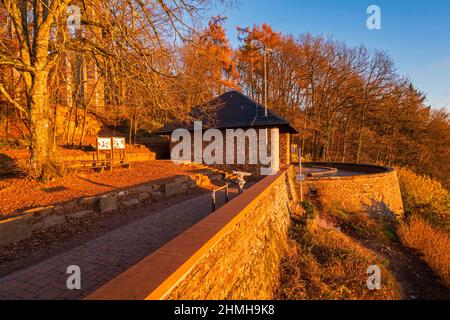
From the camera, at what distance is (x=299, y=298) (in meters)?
5.06

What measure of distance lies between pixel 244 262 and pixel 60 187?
690cm

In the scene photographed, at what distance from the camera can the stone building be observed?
49.5ft

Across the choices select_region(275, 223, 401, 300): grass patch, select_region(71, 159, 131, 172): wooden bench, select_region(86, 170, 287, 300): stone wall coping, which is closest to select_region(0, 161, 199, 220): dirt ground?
select_region(71, 159, 131, 172): wooden bench

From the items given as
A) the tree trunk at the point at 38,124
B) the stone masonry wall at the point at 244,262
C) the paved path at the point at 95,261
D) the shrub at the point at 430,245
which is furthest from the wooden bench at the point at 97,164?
the shrub at the point at 430,245

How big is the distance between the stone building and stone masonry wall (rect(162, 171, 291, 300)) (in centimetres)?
818

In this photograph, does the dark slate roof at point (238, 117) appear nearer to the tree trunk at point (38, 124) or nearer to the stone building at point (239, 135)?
A: the stone building at point (239, 135)

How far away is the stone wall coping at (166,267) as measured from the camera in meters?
2.03

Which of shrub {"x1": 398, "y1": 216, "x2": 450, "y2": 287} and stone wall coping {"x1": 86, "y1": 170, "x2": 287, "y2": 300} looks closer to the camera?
stone wall coping {"x1": 86, "y1": 170, "x2": 287, "y2": 300}

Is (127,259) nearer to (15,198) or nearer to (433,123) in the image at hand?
(15,198)

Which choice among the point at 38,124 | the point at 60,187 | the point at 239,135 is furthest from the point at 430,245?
the point at 38,124

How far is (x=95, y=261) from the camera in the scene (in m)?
4.25

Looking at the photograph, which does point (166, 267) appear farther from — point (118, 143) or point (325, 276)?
point (118, 143)

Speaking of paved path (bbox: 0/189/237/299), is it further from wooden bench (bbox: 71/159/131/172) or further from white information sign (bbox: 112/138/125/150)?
white information sign (bbox: 112/138/125/150)

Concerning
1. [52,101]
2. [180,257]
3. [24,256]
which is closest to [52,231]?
[24,256]
